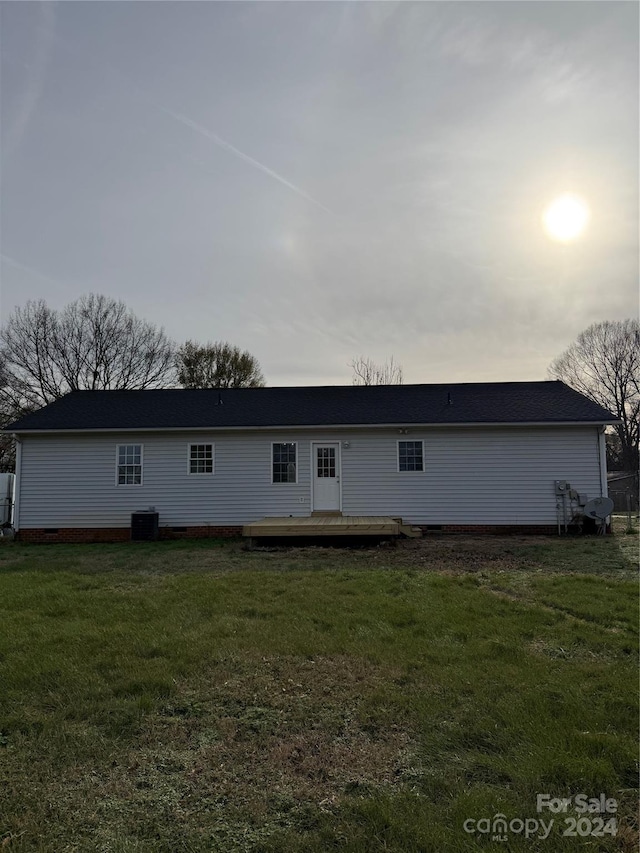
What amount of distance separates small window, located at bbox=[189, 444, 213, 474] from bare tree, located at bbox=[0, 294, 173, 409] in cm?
1856

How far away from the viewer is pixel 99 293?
30625 mm

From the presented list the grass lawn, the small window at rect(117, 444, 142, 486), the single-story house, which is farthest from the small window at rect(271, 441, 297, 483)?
the grass lawn

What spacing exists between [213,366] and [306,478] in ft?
70.6

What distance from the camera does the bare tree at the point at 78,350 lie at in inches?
1125

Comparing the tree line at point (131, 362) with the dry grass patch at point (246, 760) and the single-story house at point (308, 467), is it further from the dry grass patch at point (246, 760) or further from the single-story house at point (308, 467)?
the dry grass patch at point (246, 760)

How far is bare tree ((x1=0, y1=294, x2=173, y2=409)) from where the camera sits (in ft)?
93.7

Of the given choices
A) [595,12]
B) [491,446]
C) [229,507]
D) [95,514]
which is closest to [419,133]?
[595,12]

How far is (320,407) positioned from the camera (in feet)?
50.0

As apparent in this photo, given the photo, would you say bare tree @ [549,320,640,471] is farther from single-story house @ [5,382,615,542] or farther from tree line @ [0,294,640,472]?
single-story house @ [5,382,615,542]

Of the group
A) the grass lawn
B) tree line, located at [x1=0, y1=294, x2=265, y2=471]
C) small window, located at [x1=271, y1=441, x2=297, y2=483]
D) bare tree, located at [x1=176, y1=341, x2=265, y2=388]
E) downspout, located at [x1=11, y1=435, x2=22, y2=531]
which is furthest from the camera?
bare tree, located at [x1=176, y1=341, x2=265, y2=388]

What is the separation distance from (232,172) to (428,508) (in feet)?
32.0

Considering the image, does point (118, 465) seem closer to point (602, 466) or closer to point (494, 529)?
point (494, 529)

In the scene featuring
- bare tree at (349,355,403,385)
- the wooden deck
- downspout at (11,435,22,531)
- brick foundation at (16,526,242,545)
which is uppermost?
bare tree at (349,355,403,385)

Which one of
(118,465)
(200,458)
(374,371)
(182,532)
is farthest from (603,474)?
(374,371)
